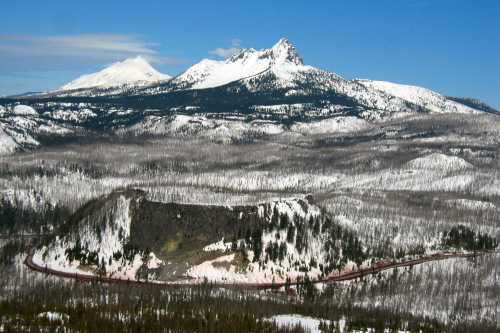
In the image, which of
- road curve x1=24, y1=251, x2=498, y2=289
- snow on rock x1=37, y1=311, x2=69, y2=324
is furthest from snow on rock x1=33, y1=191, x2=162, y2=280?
snow on rock x1=37, y1=311, x2=69, y2=324

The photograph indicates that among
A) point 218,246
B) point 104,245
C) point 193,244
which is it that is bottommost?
point 104,245

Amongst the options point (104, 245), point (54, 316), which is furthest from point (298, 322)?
point (104, 245)

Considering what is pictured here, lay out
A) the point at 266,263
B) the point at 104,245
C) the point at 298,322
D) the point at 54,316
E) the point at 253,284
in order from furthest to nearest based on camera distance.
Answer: the point at 104,245 < the point at 266,263 < the point at 253,284 < the point at 298,322 < the point at 54,316

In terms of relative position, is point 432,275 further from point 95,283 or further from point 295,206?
point 95,283

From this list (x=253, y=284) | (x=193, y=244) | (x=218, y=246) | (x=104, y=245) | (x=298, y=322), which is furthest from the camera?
(x=104, y=245)

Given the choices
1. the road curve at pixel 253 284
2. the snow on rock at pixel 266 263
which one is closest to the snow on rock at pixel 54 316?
the road curve at pixel 253 284

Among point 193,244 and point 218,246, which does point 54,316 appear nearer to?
point 193,244

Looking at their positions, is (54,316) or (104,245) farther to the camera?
(104,245)

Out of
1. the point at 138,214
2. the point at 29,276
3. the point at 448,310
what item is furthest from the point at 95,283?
the point at 448,310

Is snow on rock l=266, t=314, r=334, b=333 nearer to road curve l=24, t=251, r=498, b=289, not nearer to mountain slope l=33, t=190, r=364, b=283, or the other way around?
road curve l=24, t=251, r=498, b=289

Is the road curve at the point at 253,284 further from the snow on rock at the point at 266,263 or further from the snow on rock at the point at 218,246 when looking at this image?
the snow on rock at the point at 218,246

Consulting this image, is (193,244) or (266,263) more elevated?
(193,244)
